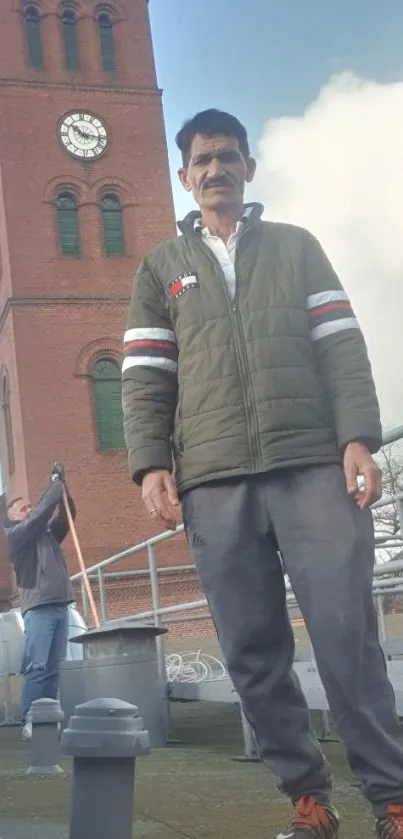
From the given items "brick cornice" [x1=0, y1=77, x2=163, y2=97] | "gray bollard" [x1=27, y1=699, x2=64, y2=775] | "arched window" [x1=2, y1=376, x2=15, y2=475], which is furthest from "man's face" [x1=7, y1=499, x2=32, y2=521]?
"brick cornice" [x1=0, y1=77, x2=163, y2=97]

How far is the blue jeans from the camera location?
20.8ft

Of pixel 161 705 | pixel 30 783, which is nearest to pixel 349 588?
pixel 30 783

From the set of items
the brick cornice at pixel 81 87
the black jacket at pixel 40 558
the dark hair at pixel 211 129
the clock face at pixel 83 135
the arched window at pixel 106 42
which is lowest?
the black jacket at pixel 40 558

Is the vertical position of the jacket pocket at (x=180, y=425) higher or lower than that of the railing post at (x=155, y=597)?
higher

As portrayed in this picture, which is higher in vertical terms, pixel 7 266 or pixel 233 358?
pixel 7 266

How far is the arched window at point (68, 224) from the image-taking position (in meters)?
24.3

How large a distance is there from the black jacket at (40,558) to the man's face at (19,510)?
0.62ft

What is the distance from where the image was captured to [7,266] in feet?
78.2

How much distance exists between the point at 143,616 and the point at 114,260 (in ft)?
58.0

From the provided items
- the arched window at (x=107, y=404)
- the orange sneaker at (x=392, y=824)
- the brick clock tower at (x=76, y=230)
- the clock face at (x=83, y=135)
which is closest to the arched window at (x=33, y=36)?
the brick clock tower at (x=76, y=230)

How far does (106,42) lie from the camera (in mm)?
26359

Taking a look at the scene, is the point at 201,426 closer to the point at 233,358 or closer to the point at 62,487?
the point at 233,358

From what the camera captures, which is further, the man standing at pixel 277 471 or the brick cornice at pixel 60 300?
the brick cornice at pixel 60 300

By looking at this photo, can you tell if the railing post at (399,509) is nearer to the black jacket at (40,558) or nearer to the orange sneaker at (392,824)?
the orange sneaker at (392,824)
